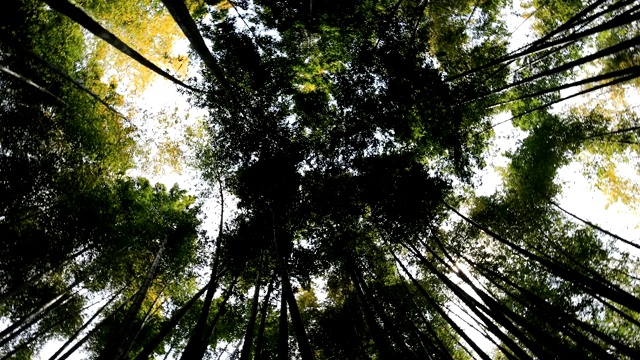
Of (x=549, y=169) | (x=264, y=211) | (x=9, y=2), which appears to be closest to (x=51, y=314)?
(x=264, y=211)

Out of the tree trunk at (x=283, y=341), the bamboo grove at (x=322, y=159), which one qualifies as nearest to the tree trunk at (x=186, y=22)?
the tree trunk at (x=283, y=341)

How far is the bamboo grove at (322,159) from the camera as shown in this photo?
661 centimetres

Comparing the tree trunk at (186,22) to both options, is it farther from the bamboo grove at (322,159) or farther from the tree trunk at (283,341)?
the bamboo grove at (322,159)

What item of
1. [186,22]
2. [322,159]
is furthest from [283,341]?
[322,159]

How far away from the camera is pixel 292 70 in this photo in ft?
Answer: 25.0

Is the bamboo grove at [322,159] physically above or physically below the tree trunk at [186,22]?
above

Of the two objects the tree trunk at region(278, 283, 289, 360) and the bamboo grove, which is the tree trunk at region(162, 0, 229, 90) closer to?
the tree trunk at region(278, 283, 289, 360)

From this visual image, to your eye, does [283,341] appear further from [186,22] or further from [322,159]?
[322,159]

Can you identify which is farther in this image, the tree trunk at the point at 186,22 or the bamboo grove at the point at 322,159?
the bamboo grove at the point at 322,159

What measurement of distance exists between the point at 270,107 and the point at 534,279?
20.7 feet

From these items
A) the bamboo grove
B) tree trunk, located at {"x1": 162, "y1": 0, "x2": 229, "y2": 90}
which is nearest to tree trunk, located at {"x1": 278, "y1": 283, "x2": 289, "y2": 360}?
tree trunk, located at {"x1": 162, "y1": 0, "x2": 229, "y2": 90}

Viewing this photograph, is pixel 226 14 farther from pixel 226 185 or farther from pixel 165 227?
pixel 165 227

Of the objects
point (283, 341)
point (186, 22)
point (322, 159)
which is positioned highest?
point (322, 159)

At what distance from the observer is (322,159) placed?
301 inches
